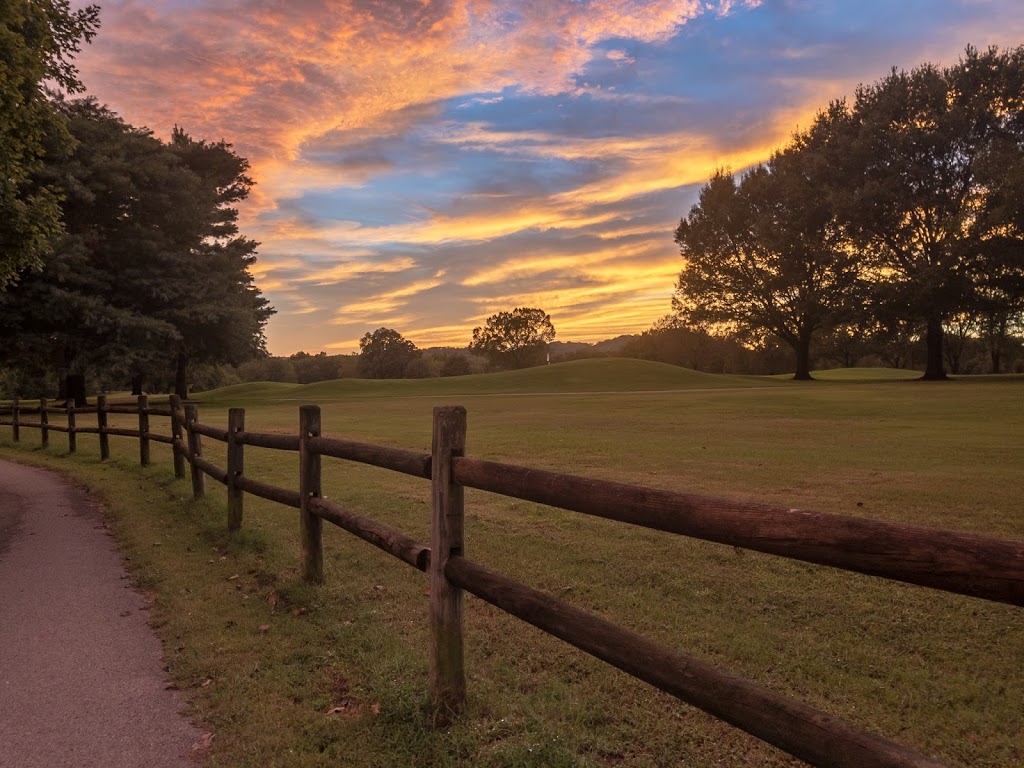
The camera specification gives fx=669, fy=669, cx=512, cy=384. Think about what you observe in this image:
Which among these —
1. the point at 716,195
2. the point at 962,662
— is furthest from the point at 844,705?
the point at 716,195

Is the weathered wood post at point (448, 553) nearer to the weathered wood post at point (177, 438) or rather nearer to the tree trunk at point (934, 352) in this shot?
the weathered wood post at point (177, 438)

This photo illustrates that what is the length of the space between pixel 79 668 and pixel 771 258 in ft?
184

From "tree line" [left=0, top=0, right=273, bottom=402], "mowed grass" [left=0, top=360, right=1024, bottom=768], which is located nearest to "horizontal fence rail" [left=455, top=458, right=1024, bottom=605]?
"mowed grass" [left=0, top=360, right=1024, bottom=768]

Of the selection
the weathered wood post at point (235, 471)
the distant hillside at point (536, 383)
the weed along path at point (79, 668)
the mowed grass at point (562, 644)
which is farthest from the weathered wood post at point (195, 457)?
the distant hillside at point (536, 383)

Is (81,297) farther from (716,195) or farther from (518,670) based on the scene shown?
(716,195)

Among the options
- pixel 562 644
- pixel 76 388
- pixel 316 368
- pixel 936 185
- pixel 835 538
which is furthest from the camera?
pixel 316 368

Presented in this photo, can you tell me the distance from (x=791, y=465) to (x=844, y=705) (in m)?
9.12

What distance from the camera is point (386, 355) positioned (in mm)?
128625

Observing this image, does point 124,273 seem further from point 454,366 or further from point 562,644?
point 454,366

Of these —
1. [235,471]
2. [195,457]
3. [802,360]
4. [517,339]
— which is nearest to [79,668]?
[235,471]

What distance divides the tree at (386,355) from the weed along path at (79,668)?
388 ft

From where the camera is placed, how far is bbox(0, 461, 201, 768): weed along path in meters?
3.66

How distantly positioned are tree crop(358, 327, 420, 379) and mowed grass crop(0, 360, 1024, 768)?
116478 mm

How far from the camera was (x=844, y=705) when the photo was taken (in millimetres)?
3926
